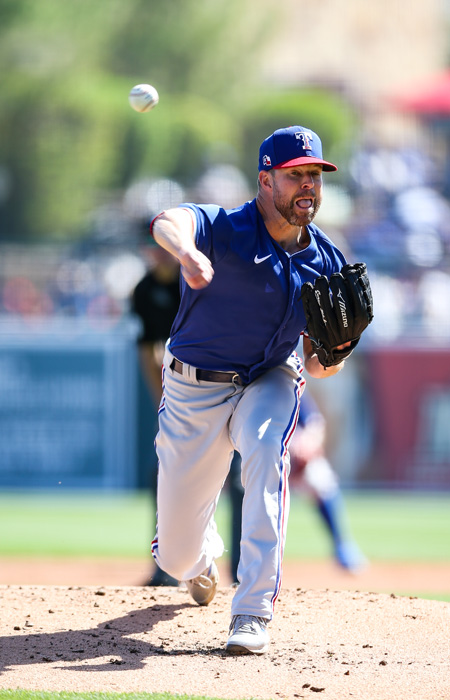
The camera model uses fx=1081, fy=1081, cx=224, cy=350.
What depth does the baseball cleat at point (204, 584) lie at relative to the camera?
445 cm

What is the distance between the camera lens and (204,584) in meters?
4.46

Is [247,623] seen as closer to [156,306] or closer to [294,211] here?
[294,211]

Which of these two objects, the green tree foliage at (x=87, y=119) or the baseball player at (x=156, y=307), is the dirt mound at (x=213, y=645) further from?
the green tree foliage at (x=87, y=119)

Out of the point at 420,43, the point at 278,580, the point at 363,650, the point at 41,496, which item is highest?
the point at 420,43

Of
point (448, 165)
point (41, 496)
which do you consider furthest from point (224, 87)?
point (41, 496)

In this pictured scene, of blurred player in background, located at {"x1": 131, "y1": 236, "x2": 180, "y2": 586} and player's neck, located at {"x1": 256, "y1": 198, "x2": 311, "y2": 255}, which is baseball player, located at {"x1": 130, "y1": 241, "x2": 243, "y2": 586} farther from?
player's neck, located at {"x1": 256, "y1": 198, "x2": 311, "y2": 255}

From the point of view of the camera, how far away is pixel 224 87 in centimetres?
3478

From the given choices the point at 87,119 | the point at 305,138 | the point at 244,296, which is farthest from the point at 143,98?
the point at 87,119

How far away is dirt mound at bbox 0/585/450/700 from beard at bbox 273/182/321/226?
1513mm

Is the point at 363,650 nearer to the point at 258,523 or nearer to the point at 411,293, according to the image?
the point at 258,523

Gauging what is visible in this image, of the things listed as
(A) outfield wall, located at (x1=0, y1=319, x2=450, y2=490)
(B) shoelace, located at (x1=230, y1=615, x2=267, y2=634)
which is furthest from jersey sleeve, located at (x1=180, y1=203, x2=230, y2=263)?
(A) outfield wall, located at (x1=0, y1=319, x2=450, y2=490)

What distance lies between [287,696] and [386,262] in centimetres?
1020

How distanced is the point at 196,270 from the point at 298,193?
0.59 meters

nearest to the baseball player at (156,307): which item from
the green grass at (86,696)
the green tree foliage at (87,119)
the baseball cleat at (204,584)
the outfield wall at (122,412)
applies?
the baseball cleat at (204,584)
